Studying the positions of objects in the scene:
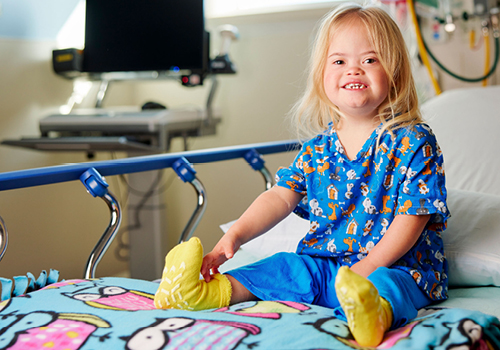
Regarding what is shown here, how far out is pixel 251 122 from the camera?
2.41m

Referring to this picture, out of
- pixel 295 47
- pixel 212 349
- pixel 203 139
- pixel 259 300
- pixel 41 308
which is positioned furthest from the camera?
pixel 203 139

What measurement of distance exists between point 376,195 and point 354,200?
1.8 inches

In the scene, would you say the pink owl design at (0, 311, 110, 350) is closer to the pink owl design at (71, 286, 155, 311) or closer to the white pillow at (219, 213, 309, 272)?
the pink owl design at (71, 286, 155, 311)

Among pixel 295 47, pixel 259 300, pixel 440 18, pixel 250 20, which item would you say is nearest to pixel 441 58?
pixel 440 18

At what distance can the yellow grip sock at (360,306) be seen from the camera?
1.91ft

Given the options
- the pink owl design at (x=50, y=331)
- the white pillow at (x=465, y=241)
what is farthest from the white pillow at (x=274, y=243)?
the pink owl design at (x=50, y=331)

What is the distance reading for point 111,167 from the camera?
0.96 metres

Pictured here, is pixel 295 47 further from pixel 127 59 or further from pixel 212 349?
pixel 212 349

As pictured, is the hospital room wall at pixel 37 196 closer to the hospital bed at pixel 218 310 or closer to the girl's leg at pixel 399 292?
the hospital bed at pixel 218 310

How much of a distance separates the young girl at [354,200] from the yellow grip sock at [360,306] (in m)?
0.12

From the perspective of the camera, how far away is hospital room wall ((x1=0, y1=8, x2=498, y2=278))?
2.04 meters

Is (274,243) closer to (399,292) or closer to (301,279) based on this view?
(301,279)

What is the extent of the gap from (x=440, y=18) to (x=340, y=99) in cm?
119

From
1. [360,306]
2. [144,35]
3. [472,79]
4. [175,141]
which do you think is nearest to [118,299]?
[360,306]
